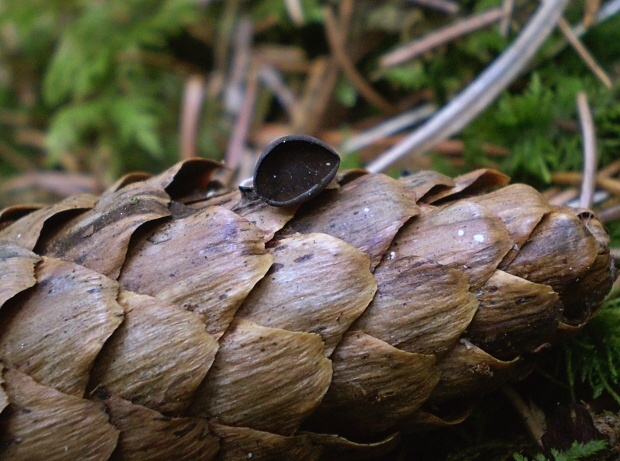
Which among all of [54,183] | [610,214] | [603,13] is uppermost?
[603,13]

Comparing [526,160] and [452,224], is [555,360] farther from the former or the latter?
[526,160]

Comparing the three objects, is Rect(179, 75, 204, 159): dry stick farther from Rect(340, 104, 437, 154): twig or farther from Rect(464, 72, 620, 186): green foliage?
Rect(464, 72, 620, 186): green foliage

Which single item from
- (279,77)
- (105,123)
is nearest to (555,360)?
(279,77)

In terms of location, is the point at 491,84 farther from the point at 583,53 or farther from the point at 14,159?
the point at 14,159

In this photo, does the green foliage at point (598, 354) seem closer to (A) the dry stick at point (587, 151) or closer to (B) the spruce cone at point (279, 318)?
(B) the spruce cone at point (279, 318)

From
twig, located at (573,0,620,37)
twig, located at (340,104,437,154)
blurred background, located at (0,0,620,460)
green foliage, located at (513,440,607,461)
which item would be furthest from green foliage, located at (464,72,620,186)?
green foliage, located at (513,440,607,461)

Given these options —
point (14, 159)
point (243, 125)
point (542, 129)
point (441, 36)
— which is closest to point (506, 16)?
point (441, 36)
